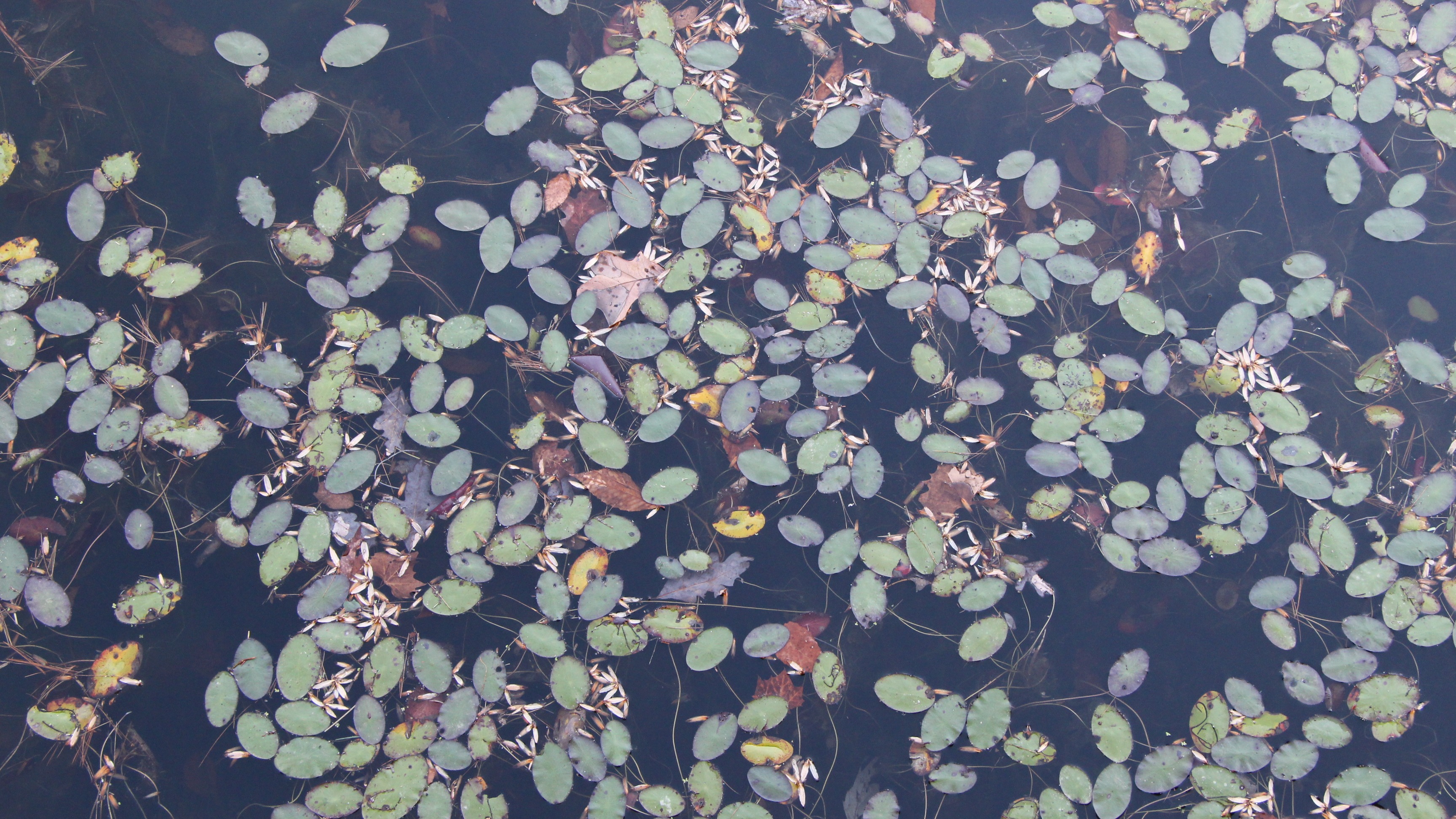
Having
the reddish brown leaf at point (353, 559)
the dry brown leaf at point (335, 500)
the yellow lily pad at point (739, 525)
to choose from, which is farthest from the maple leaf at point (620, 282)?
the reddish brown leaf at point (353, 559)

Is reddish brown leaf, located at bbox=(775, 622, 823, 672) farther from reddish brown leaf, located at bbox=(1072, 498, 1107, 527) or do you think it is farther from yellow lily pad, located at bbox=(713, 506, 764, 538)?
reddish brown leaf, located at bbox=(1072, 498, 1107, 527)

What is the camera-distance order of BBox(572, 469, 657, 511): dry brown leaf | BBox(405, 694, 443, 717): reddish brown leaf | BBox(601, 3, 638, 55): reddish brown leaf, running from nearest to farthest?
1. BBox(405, 694, 443, 717): reddish brown leaf
2. BBox(572, 469, 657, 511): dry brown leaf
3. BBox(601, 3, 638, 55): reddish brown leaf

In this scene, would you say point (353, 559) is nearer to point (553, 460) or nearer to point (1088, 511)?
point (553, 460)

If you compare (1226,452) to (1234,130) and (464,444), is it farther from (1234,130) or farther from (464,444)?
(464,444)

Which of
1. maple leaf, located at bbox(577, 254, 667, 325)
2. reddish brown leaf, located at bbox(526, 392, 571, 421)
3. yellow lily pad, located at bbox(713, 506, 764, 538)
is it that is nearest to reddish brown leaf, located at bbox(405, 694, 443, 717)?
reddish brown leaf, located at bbox(526, 392, 571, 421)

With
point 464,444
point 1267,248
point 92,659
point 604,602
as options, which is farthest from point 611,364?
point 1267,248

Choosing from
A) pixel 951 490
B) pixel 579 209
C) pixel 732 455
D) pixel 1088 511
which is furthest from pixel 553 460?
pixel 1088 511
